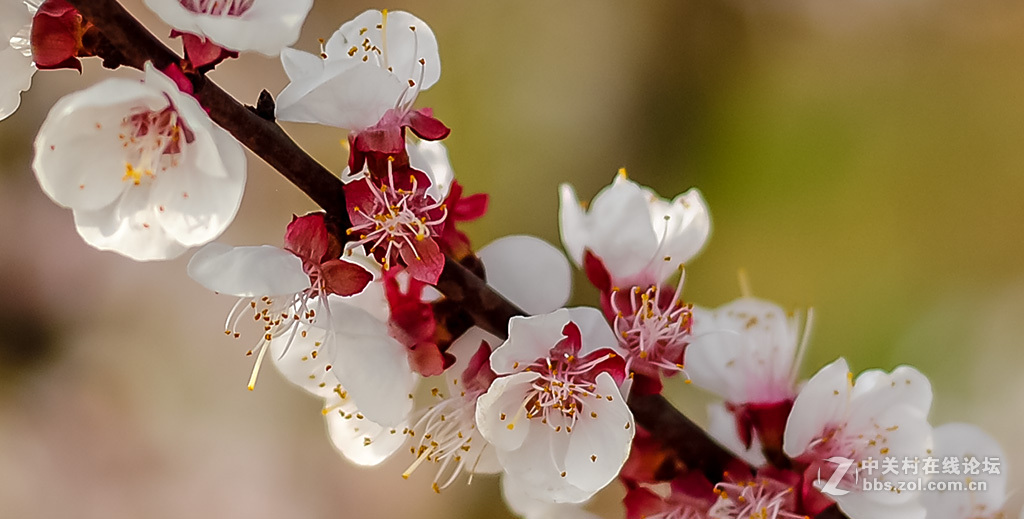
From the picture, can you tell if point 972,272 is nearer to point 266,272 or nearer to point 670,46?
point 670,46

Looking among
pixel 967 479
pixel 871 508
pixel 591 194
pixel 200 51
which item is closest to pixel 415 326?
pixel 200 51

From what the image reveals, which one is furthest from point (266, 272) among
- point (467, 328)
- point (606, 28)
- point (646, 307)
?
point (606, 28)

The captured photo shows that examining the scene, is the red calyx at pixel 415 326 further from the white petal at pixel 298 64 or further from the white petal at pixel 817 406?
the white petal at pixel 817 406

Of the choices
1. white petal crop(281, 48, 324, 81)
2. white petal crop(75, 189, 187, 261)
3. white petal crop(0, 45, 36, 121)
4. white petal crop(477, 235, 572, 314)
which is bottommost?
white petal crop(477, 235, 572, 314)

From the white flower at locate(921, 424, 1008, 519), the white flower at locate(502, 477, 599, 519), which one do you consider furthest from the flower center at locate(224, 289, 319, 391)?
the white flower at locate(921, 424, 1008, 519)

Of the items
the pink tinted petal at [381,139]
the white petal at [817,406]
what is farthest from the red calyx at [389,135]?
the white petal at [817,406]

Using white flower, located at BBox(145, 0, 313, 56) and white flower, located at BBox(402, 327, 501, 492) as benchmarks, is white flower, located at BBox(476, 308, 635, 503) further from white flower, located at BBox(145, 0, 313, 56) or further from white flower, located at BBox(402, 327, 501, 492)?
white flower, located at BBox(145, 0, 313, 56)

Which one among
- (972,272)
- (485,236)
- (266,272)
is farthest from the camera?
(485,236)
